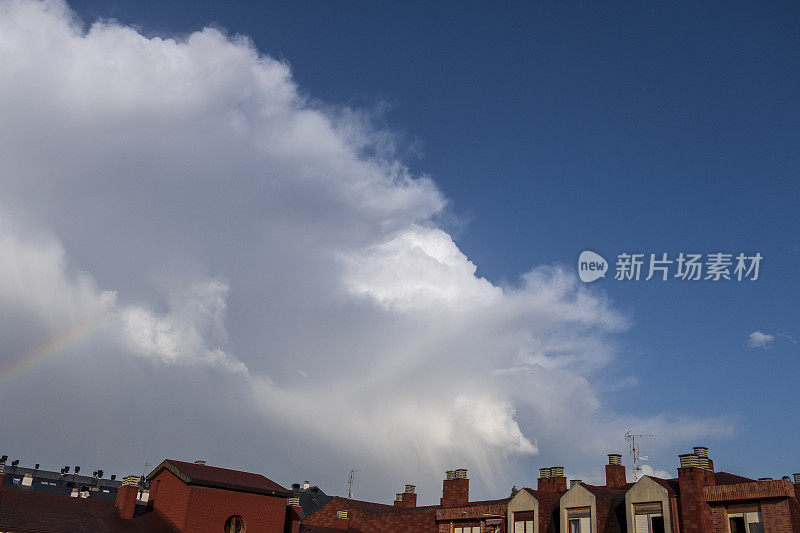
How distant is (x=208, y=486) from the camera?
2015 inches

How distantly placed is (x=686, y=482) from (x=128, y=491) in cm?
3884

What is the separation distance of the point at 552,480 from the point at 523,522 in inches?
222

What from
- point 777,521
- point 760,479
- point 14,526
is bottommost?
point 14,526

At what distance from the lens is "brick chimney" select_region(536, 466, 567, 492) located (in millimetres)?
56875

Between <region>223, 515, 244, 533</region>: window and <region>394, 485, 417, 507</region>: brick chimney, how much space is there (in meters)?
24.2

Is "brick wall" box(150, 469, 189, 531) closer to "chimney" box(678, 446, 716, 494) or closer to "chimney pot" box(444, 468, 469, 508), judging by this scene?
"chimney pot" box(444, 468, 469, 508)

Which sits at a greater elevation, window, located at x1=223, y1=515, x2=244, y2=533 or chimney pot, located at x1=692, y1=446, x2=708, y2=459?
chimney pot, located at x1=692, y1=446, x2=708, y2=459

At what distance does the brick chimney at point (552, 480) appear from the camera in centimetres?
5688

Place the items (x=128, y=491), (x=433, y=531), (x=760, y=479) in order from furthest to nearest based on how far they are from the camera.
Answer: (x=433, y=531), (x=128, y=491), (x=760, y=479)

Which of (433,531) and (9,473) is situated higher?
(9,473)

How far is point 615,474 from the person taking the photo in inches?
2170

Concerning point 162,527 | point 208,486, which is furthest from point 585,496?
point 162,527

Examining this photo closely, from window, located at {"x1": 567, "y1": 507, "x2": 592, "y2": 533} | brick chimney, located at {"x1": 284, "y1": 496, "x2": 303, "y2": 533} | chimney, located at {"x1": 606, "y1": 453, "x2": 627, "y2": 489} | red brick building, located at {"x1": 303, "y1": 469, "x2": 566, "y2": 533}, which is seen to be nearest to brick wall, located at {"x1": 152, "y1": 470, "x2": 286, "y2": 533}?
brick chimney, located at {"x1": 284, "y1": 496, "x2": 303, "y2": 533}

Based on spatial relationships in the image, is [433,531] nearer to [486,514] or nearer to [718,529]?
[486,514]
